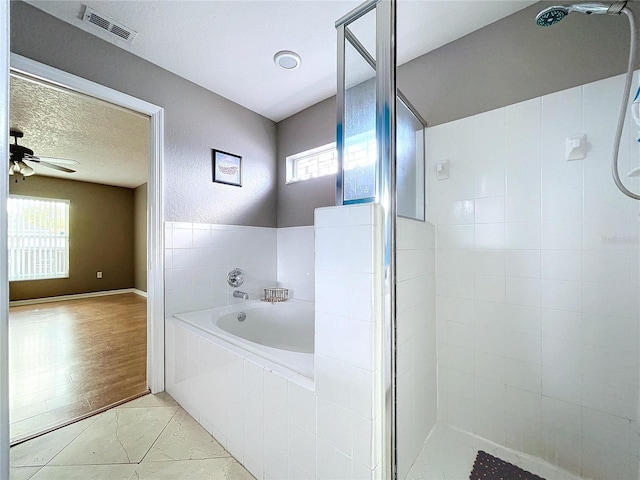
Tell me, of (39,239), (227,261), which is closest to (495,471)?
(227,261)

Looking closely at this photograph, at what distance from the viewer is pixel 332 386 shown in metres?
0.92

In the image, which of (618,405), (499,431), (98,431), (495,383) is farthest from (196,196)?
(618,405)

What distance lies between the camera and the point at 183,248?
1976 millimetres

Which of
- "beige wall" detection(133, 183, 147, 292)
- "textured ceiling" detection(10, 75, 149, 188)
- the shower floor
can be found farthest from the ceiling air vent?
"beige wall" detection(133, 183, 147, 292)

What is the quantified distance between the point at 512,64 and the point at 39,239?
6816 mm

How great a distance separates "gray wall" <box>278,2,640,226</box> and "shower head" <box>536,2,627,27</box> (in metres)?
0.03

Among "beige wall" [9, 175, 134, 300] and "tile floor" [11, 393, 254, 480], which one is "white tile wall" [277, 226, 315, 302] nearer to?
"tile floor" [11, 393, 254, 480]

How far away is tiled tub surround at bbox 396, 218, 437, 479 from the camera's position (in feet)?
3.53

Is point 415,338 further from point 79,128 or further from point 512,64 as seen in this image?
point 79,128

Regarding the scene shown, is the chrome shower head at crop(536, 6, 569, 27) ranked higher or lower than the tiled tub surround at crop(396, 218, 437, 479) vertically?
higher

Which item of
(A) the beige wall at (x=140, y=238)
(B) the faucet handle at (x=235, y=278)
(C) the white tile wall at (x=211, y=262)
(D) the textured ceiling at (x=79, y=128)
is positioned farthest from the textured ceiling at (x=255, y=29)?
(A) the beige wall at (x=140, y=238)

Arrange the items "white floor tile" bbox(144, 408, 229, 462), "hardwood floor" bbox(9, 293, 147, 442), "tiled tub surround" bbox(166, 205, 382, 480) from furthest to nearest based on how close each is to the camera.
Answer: "hardwood floor" bbox(9, 293, 147, 442) → "white floor tile" bbox(144, 408, 229, 462) → "tiled tub surround" bbox(166, 205, 382, 480)

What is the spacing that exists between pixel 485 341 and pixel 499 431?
45 cm

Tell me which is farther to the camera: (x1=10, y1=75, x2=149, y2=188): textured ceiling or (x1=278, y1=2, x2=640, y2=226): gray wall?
(x1=10, y1=75, x2=149, y2=188): textured ceiling
